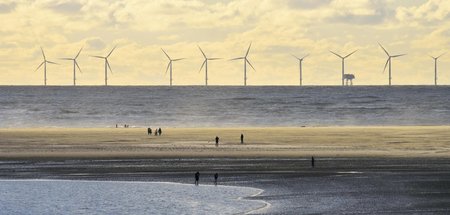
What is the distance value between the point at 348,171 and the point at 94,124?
114087 millimetres

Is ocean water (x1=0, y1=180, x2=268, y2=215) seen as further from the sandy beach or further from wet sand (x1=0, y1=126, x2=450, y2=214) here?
the sandy beach

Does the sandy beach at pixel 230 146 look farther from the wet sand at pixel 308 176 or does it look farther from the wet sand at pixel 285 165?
the wet sand at pixel 308 176

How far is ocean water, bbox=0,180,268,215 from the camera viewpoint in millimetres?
51219

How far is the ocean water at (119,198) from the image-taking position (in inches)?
2016

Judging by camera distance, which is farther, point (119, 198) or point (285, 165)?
point (285, 165)

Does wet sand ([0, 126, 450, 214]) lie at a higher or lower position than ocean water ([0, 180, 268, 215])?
higher

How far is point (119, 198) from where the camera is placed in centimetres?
5575

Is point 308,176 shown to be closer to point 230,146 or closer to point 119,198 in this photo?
point 119,198

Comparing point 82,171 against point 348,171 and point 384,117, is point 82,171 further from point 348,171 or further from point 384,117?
point 384,117

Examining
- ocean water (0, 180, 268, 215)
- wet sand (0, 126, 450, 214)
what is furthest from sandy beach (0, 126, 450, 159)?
ocean water (0, 180, 268, 215)

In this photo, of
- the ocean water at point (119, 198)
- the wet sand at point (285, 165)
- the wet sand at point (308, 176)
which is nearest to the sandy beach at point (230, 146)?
→ the wet sand at point (285, 165)

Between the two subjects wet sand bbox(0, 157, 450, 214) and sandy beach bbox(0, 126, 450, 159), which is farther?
sandy beach bbox(0, 126, 450, 159)

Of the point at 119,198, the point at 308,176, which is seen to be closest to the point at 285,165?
the point at 308,176

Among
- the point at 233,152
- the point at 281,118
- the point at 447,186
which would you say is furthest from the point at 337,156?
the point at 281,118
